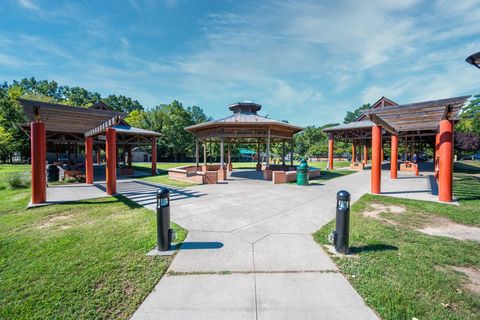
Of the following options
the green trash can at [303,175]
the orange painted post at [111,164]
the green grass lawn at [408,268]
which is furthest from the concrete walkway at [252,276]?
the green trash can at [303,175]

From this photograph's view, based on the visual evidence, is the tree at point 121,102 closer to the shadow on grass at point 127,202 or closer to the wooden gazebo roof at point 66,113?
the wooden gazebo roof at point 66,113

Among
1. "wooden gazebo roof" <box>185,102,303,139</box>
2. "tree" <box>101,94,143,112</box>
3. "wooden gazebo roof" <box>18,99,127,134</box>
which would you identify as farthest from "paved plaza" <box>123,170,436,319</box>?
"tree" <box>101,94,143,112</box>

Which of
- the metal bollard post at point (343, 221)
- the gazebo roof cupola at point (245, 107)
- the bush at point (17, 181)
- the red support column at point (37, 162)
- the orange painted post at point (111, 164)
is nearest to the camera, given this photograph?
the metal bollard post at point (343, 221)

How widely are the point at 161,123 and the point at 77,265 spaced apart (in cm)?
4358

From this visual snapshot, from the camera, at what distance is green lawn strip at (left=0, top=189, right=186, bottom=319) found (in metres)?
2.52

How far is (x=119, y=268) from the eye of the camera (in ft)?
10.8

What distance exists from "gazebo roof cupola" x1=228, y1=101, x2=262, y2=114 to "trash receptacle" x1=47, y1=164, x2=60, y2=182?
1375 cm

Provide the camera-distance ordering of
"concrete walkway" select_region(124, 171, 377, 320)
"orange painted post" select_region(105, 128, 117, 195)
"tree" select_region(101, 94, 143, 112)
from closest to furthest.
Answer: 1. "concrete walkway" select_region(124, 171, 377, 320)
2. "orange painted post" select_region(105, 128, 117, 195)
3. "tree" select_region(101, 94, 143, 112)

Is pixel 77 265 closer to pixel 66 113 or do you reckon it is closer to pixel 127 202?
pixel 127 202

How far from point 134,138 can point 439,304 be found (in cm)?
2080

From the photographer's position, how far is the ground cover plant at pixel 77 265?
8.26 ft

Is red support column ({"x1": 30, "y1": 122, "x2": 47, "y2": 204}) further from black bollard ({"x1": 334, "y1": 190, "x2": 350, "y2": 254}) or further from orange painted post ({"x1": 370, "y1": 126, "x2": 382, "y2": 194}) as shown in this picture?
orange painted post ({"x1": 370, "y1": 126, "x2": 382, "y2": 194})

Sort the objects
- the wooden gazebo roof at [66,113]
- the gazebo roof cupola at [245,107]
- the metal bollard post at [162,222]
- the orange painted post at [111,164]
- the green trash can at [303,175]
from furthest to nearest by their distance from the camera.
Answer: the gazebo roof cupola at [245,107], the green trash can at [303,175], the orange painted post at [111,164], the wooden gazebo roof at [66,113], the metal bollard post at [162,222]

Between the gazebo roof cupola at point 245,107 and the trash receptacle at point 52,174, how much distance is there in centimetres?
1375
